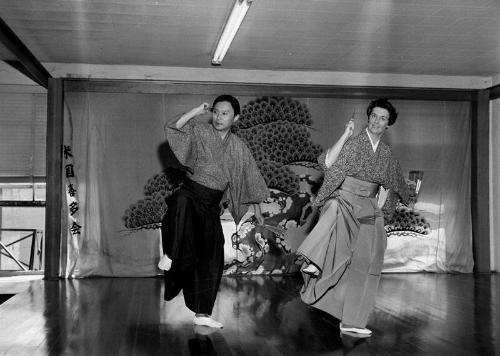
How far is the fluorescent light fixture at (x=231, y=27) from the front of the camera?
17.1 feet

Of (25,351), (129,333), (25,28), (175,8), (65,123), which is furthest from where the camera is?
(65,123)

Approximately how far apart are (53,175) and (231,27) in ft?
9.02

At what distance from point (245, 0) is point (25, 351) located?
2839 millimetres

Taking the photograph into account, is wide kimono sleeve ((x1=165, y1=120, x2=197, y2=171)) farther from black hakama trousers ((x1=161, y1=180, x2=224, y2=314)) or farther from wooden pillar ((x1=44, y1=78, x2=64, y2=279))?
wooden pillar ((x1=44, y1=78, x2=64, y2=279))

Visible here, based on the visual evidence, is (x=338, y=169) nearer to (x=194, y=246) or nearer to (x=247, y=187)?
(x=247, y=187)

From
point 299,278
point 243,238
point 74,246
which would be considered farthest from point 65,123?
point 299,278

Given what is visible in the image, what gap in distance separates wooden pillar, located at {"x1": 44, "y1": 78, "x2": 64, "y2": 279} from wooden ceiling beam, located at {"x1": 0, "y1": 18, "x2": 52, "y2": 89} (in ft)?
0.59

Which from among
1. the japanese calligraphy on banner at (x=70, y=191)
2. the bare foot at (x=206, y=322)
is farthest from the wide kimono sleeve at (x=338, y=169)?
the japanese calligraphy on banner at (x=70, y=191)

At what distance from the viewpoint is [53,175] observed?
7.36 metres

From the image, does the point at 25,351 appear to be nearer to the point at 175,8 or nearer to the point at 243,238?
the point at 175,8

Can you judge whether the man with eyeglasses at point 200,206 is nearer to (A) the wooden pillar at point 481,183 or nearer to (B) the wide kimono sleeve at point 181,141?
(B) the wide kimono sleeve at point 181,141

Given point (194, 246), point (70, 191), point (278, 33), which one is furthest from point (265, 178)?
point (194, 246)

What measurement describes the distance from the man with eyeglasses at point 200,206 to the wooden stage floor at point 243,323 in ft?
0.86

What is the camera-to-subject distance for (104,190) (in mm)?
7520
